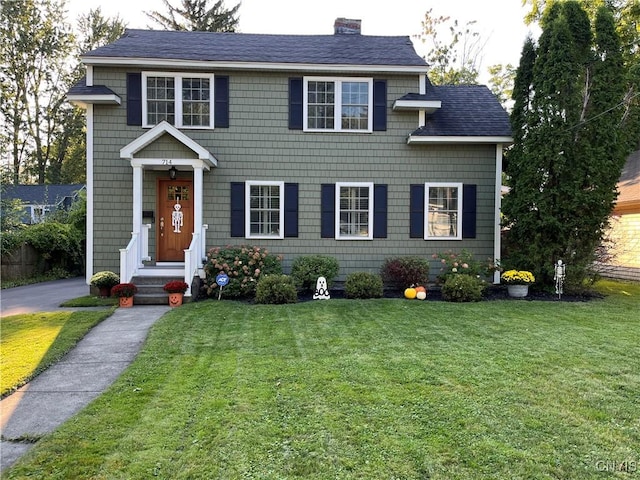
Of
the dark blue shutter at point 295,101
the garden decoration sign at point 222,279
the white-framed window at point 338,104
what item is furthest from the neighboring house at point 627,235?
the garden decoration sign at point 222,279

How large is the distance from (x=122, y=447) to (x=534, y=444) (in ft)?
9.23

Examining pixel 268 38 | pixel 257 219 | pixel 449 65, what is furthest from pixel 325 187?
pixel 449 65

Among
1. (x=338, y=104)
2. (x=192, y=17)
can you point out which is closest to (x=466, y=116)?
(x=338, y=104)

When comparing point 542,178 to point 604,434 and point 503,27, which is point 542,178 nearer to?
point 604,434

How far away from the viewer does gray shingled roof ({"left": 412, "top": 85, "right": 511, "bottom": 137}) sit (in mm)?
10516

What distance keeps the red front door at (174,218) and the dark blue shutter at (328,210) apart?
319cm

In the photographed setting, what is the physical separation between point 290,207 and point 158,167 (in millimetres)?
3179

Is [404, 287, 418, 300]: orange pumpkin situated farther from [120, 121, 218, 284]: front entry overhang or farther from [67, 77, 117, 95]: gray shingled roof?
[67, 77, 117, 95]: gray shingled roof

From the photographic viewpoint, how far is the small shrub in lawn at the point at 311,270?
32.1 ft

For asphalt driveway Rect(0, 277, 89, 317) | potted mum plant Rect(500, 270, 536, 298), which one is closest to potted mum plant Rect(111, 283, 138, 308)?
asphalt driveway Rect(0, 277, 89, 317)

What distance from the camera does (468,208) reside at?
1076cm

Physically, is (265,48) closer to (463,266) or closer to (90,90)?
(90,90)

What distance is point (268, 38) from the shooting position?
39.1 feet

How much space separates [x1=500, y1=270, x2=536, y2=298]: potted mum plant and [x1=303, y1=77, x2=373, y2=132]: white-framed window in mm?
4716
